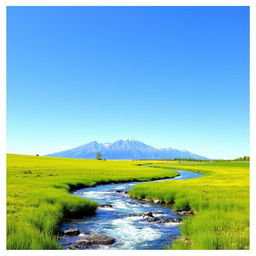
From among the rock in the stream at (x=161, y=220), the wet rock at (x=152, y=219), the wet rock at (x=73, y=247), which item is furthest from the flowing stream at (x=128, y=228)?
the rock in the stream at (x=161, y=220)

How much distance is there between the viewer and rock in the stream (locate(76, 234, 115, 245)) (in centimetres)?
1342

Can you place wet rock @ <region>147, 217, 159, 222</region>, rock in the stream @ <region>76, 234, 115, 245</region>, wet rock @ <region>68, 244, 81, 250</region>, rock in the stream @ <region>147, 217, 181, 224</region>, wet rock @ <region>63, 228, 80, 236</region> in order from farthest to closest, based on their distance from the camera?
wet rock @ <region>147, 217, 159, 222</region>, rock in the stream @ <region>147, 217, 181, 224</region>, wet rock @ <region>63, 228, 80, 236</region>, rock in the stream @ <region>76, 234, 115, 245</region>, wet rock @ <region>68, 244, 81, 250</region>

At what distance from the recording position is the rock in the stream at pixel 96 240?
528 inches

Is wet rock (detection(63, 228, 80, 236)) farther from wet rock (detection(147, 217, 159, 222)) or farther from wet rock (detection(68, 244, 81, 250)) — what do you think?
wet rock (detection(147, 217, 159, 222))

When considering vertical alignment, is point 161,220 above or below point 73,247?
below

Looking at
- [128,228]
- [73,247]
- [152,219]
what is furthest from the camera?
[152,219]

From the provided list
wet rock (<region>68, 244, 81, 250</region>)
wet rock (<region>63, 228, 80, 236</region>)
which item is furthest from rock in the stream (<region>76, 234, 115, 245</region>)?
wet rock (<region>63, 228, 80, 236</region>)

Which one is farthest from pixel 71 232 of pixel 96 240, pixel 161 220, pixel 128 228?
pixel 161 220

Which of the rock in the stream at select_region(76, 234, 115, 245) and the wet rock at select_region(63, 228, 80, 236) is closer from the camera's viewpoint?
the rock in the stream at select_region(76, 234, 115, 245)

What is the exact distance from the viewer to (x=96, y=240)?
13.6m

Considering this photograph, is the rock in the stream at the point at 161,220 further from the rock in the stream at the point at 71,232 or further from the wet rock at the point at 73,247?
the wet rock at the point at 73,247

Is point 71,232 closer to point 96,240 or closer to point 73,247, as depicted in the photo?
point 96,240

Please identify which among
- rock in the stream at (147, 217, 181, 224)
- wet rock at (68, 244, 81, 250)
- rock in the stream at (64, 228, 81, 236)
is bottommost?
rock in the stream at (147, 217, 181, 224)
